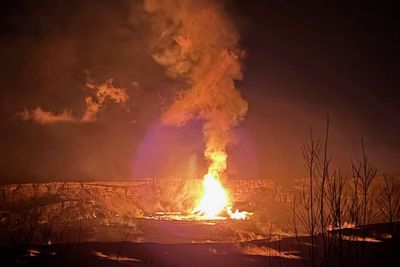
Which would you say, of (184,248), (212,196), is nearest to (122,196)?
(212,196)

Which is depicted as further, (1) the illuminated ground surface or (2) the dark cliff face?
(2) the dark cliff face

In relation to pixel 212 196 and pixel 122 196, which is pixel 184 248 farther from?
pixel 122 196

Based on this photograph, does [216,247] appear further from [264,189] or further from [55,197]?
[264,189]

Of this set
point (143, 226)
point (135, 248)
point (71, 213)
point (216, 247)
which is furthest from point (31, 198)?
point (216, 247)

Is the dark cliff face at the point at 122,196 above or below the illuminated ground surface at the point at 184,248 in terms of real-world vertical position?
above

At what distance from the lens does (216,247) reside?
96.1 ft

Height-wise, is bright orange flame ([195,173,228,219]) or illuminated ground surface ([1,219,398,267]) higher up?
bright orange flame ([195,173,228,219])

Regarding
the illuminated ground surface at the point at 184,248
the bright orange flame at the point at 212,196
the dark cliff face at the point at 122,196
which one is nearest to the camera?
the illuminated ground surface at the point at 184,248

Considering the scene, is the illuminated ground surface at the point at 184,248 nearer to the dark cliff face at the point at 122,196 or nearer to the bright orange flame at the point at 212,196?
the dark cliff face at the point at 122,196

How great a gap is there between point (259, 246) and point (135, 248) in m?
9.40

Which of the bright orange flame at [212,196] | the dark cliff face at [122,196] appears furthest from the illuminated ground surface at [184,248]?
the bright orange flame at [212,196]

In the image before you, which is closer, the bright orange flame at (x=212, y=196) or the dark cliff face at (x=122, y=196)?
the dark cliff face at (x=122, y=196)

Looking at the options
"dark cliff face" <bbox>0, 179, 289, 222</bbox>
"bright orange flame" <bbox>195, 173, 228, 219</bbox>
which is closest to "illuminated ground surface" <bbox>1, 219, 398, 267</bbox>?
"dark cliff face" <bbox>0, 179, 289, 222</bbox>

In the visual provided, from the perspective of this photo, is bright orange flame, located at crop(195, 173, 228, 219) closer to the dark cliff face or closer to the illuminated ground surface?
the dark cliff face
